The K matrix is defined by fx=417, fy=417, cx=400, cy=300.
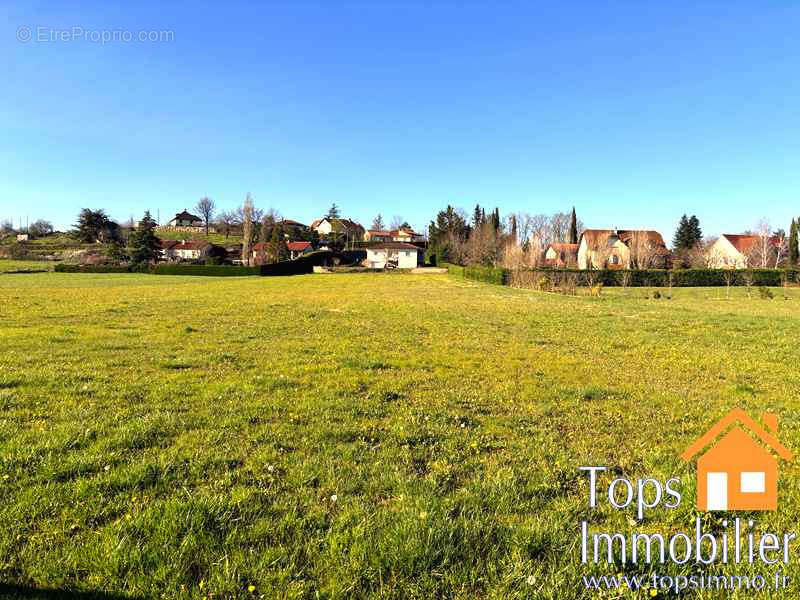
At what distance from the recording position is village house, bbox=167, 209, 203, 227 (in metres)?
132

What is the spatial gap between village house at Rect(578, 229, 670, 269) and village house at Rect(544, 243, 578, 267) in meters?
3.30

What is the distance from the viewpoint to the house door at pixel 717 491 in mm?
3463

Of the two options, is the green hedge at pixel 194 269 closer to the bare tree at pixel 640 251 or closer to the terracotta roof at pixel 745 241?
the bare tree at pixel 640 251

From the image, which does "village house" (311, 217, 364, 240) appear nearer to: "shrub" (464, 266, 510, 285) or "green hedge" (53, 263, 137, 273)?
"green hedge" (53, 263, 137, 273)

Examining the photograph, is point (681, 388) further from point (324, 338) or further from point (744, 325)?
point (744, 325)

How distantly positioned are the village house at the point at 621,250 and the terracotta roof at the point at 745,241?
35.3 feet

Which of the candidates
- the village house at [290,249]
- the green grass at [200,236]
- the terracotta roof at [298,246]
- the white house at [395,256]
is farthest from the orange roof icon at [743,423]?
the green grass at [200,236]

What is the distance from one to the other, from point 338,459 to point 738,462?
4068mm

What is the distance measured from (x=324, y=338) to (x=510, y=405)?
248 inches

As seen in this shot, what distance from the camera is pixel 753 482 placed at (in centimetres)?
385

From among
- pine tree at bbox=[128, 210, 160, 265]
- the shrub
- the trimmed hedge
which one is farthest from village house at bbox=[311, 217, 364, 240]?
the trimmed hedge

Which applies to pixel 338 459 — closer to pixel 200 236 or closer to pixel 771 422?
pixel 771 422

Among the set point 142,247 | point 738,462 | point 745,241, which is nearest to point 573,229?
point 745,241

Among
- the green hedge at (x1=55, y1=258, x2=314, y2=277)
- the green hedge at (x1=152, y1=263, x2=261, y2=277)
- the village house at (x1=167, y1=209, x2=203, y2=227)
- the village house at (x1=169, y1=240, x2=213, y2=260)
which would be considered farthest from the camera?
the village house at (x1=167, y1=209, x2=203, y2=227)
